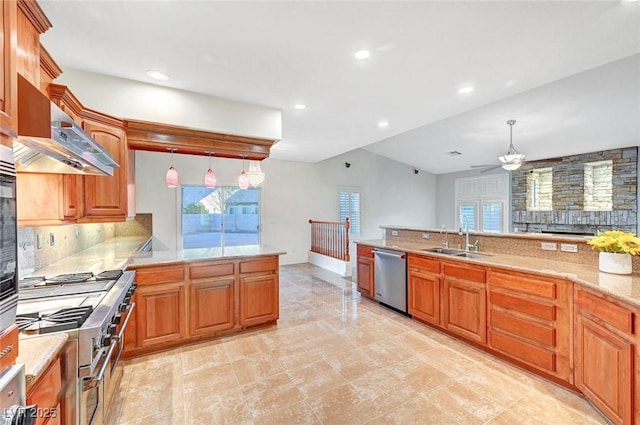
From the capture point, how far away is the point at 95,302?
1.68m

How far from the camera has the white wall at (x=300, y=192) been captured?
562 centimetres

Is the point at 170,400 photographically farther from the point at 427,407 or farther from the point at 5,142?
the point at 5,142

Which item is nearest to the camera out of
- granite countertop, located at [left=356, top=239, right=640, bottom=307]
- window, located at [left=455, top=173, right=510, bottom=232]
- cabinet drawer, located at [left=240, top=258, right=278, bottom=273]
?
granite countertop, located at [left=356, top=239, right=640, bottom=307]

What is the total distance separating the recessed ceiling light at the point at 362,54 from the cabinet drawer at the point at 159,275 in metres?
2.56

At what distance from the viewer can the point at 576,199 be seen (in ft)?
21.0

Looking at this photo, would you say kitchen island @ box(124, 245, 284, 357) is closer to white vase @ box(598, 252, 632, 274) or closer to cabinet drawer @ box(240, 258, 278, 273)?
cabinet drawer @ box(240, 258, 278, 273)

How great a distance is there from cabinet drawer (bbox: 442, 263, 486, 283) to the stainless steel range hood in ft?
10.3

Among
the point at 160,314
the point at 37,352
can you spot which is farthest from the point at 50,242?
the point at 37,352

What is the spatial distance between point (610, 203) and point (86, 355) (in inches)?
339

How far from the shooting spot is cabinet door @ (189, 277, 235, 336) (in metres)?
2.89

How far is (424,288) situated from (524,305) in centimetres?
107

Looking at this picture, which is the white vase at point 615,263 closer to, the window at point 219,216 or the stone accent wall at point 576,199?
the stone accent wall at point 576,199

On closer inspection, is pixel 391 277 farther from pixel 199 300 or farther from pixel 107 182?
pixel 107 182

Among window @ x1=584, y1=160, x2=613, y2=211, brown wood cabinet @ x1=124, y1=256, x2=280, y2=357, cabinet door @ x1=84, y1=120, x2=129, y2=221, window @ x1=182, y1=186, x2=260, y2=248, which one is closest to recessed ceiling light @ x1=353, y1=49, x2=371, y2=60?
brown wood cabinet @ x1=124, y1=256, x2=280, y2=357
